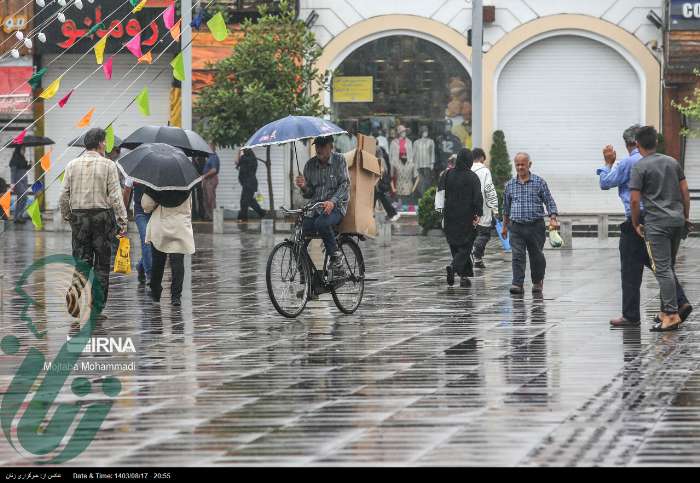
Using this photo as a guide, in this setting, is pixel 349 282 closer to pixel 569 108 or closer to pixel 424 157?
pixel 424 157

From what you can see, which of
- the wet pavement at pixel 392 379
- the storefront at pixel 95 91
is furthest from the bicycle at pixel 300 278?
the storefront at pixel 95 91

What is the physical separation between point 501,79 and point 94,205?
21989 millimetres

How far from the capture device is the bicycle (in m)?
13.3

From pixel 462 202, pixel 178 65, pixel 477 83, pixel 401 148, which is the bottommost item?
pixel 462 202

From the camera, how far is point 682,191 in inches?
480

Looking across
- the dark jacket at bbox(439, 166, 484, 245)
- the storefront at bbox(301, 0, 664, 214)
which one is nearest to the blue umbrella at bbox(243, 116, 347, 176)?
the dark jacket at bbox(439, 166, 484, 245)

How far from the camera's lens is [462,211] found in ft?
56.3

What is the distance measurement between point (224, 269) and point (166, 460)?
12816 mm

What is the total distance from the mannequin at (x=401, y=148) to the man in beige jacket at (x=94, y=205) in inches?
820

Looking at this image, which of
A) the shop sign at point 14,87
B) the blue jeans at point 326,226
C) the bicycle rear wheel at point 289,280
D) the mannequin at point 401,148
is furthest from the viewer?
the mannequin at point 401,148

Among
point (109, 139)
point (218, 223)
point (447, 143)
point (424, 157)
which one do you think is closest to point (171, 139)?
point (109, 139)

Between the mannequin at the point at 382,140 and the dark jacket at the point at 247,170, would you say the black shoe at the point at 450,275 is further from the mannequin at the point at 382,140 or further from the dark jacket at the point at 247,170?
the mannequin at the point at 382,140

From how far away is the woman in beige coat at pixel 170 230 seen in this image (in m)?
14.6

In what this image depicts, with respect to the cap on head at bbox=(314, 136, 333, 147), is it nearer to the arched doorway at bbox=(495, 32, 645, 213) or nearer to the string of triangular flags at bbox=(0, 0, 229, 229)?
the string of triangular flags at bbox=(0, 0, 229, 229)
